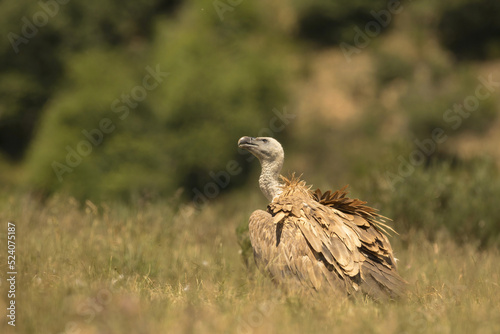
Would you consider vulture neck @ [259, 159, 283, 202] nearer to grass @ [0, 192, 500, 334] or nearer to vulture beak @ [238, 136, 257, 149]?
vulture beak @ [238, 136, 257, 149]

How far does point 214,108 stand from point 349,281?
30.1 metres

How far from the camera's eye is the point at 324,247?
5414 millimetres

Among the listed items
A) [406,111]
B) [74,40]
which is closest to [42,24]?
[74,40]

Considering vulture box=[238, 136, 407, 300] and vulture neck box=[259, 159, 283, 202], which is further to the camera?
vulture neck box=[259, 159, 283, 202]

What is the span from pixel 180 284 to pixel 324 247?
149cm

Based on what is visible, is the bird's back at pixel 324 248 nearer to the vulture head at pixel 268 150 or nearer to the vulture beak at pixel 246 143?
the vulture head at pixel 268 150

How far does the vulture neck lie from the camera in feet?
22.2

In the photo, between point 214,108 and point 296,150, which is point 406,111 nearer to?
point 296,150

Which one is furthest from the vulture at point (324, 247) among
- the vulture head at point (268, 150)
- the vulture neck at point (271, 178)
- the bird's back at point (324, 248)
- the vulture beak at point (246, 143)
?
the vulture beak at point (246, 143)

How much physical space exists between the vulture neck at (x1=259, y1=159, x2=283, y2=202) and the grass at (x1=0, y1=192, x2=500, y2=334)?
0.97 meters

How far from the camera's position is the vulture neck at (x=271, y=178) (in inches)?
266

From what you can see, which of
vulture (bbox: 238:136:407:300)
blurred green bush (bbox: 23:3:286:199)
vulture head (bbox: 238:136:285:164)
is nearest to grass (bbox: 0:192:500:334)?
vulture (bbox: 238:136:407:300)

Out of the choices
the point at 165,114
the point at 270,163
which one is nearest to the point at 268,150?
the point at 270,163

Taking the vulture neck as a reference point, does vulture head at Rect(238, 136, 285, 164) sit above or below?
above
